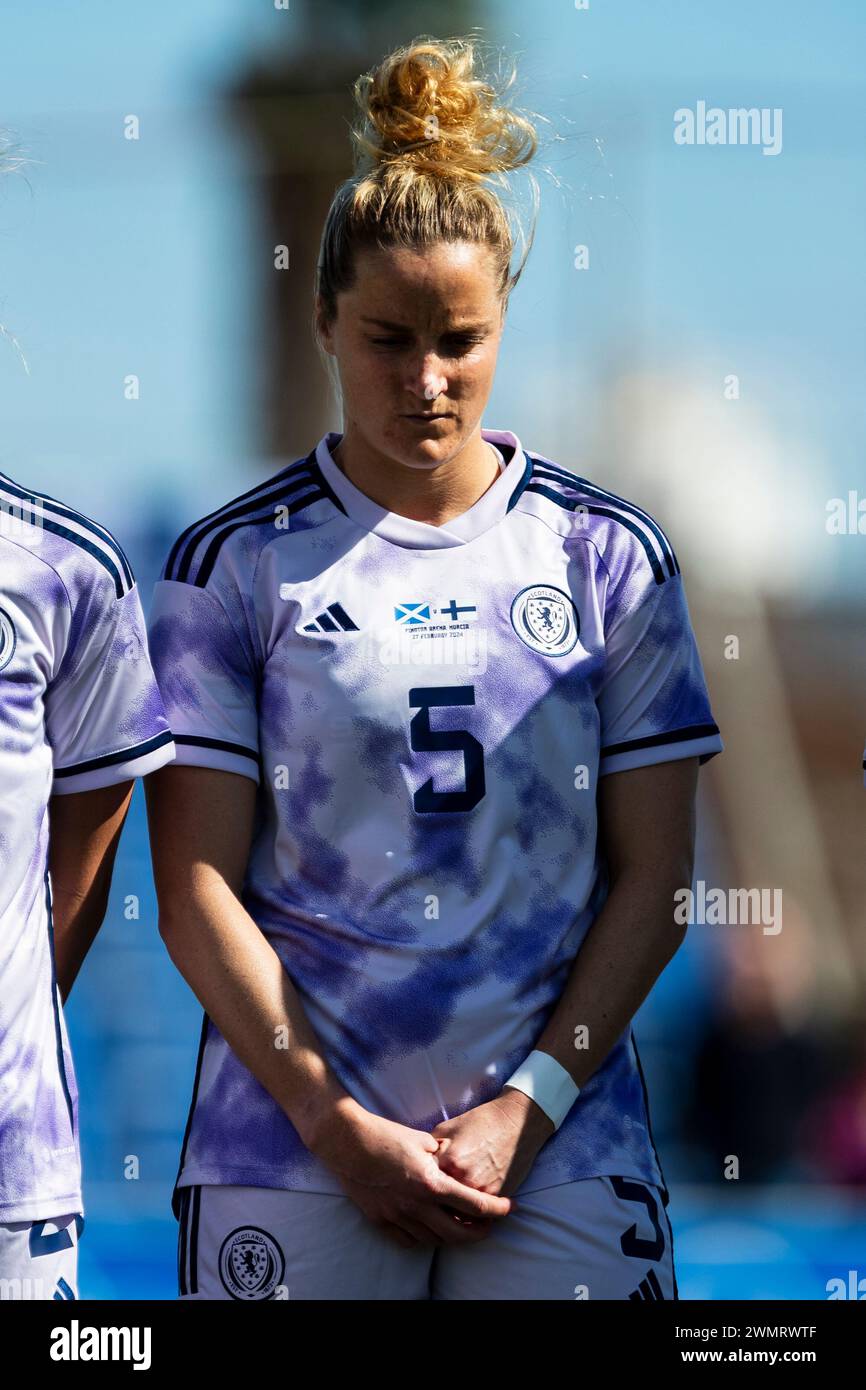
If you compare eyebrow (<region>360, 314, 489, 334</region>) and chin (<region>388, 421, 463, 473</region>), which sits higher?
eyebrow (<region>360, 314, 489, 334</region>)

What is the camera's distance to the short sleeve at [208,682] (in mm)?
2043

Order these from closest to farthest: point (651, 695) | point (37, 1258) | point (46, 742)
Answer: point (37, 1258) < point (46, 742) < point (651, 695)

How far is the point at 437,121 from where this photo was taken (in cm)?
209

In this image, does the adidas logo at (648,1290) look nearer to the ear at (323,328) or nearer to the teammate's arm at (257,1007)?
the teammate's arm at (257,1007)

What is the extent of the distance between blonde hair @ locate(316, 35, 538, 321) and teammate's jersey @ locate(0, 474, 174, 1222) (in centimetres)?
49

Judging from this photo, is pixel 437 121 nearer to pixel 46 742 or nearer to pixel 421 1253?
pixel 46 742

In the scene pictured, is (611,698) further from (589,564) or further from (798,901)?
(798,901)

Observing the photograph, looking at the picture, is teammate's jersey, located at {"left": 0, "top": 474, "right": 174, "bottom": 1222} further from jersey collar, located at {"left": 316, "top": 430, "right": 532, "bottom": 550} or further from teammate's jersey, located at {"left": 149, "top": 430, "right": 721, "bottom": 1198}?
jersey collar, located at {"left": 316, "top": 430, "right": 532, "bottom": 550}

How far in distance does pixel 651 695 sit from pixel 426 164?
0.75 meters

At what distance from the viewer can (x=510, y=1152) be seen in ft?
6.48

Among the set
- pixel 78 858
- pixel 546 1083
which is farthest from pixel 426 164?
pixel 546 1083

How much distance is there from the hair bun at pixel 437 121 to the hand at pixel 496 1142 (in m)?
1.19

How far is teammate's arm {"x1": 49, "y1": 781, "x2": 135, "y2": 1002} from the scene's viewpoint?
2062 millimetres

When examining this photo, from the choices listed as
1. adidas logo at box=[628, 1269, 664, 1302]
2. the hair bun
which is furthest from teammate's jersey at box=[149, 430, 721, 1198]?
the hair bun
